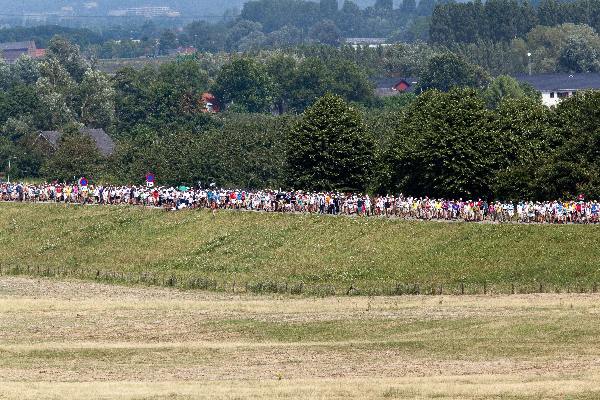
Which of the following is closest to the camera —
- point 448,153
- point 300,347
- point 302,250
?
point 300,347

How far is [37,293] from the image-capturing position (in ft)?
307

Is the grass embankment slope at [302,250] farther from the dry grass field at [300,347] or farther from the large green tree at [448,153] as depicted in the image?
the large green tree at [448,153]

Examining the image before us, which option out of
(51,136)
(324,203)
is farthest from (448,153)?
(51,136)

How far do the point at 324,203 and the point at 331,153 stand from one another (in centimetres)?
1398

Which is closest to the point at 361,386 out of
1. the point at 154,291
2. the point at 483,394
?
the point at 483,394

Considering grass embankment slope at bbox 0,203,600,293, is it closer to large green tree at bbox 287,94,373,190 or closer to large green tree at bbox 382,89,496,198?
large green tree at bbox 382,89,496,198

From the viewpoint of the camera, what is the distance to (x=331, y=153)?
126 meters

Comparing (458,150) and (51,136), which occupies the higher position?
(458,150)

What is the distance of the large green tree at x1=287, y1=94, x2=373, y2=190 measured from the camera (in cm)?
12550

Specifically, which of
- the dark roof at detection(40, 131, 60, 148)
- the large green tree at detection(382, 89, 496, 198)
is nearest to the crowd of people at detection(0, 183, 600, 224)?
the large green tree at detection(382, 89, 496, 198)

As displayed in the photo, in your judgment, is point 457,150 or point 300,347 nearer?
point 300,347

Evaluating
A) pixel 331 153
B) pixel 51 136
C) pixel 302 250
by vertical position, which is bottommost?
pixel 51 136

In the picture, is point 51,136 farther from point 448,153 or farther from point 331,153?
point 448,153

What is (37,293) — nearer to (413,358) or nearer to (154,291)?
(154,291)
